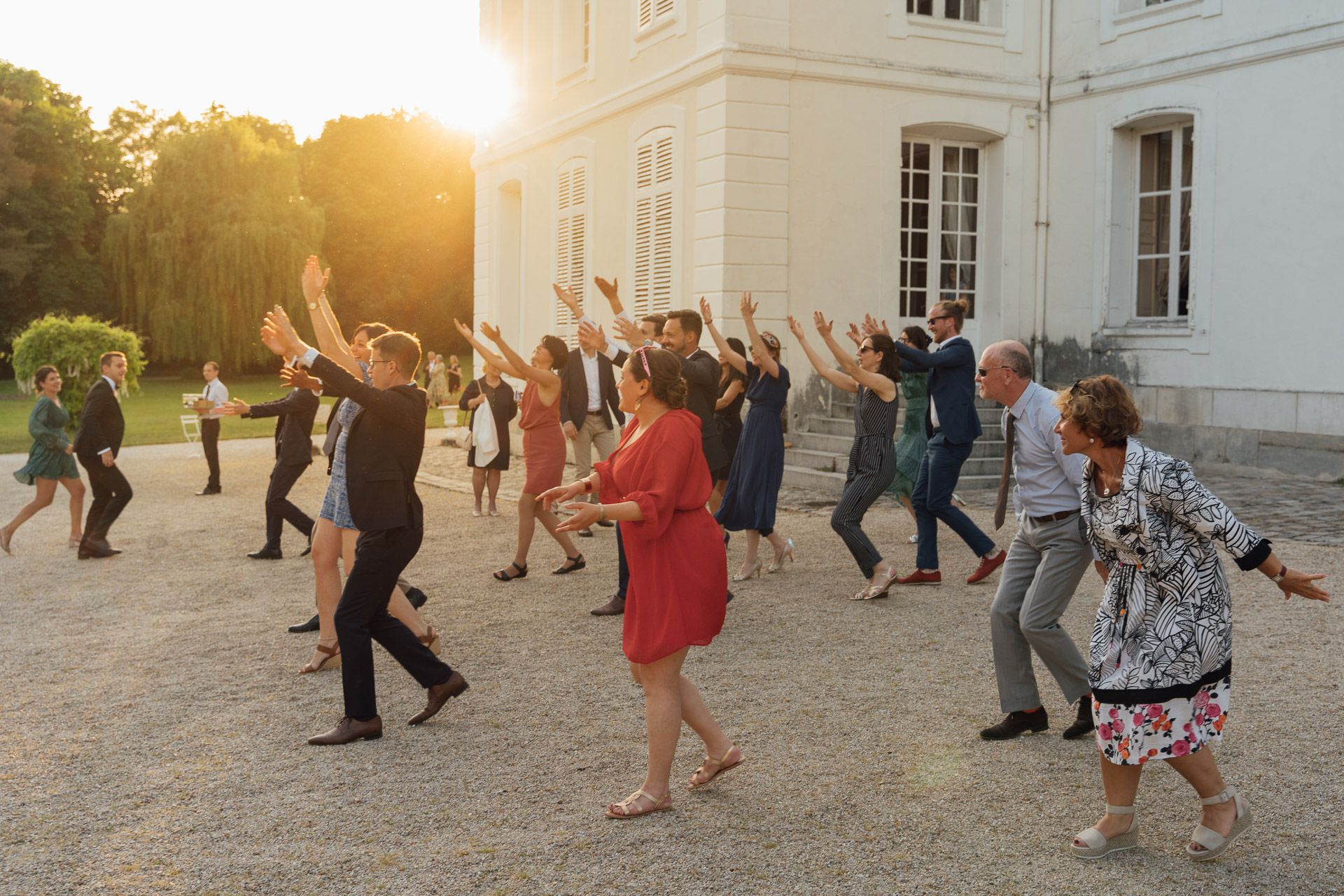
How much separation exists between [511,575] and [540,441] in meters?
1.02

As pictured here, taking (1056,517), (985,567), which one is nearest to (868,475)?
(985,567)

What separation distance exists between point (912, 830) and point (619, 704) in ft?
6.17

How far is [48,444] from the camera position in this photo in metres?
10.9

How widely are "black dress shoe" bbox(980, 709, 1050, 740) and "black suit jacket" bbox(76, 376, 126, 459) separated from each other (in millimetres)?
8066

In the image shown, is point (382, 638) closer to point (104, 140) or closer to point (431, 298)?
point (431, 298)

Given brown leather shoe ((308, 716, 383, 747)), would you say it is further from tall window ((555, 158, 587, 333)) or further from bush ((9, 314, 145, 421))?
tall window ((555, 158, 587, 333))

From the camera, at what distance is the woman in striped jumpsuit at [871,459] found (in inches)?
314

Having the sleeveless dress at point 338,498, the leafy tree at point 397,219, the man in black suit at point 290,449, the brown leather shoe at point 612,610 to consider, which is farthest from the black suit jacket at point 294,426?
the leafy tree at point 397,219

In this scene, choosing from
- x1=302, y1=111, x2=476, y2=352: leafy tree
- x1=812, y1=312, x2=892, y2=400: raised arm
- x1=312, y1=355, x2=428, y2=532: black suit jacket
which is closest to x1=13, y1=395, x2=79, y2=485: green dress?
x1=312, y1=355, x2=428, y2=532: black suit jacket

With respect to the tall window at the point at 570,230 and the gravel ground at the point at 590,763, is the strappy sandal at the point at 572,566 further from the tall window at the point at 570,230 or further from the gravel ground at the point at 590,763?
the tall window at the point at 570,230

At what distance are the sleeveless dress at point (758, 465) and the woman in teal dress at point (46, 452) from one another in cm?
594

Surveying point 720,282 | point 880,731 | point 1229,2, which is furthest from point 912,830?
point 1229,2

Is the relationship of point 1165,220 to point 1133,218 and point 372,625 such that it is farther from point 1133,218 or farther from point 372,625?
point 372,625

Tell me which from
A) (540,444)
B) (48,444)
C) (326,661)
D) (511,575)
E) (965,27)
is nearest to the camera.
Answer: (326,661)
